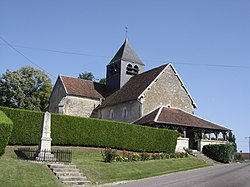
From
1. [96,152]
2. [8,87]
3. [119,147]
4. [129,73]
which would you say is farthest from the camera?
[8,87]

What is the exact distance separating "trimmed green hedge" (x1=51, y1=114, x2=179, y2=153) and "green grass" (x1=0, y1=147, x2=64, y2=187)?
810 cm

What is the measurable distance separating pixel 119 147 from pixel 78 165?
386 inches

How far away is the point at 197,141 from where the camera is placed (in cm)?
3478

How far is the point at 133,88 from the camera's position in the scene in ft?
125

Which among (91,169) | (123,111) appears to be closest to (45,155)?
(91,169)

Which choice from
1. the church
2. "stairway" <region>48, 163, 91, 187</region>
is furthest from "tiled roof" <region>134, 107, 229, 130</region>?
"stairway" <region>48, 163, 91, 187</region>

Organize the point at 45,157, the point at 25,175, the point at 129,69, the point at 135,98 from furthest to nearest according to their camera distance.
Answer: the point at 129,69, the point at 135,98, the point at 45,157, the point at 25,175

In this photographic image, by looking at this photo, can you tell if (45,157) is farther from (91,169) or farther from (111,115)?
(111,115)

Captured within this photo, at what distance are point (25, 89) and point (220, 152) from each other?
32543 mm

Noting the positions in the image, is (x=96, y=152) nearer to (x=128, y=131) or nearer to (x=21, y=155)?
(x=128, y=131)

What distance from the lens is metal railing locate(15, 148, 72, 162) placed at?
18.0m

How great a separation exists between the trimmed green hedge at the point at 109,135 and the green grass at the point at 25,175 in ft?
26.6

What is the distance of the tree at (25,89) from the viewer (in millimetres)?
49787

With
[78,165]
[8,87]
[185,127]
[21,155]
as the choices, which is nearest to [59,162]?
[78,165]
